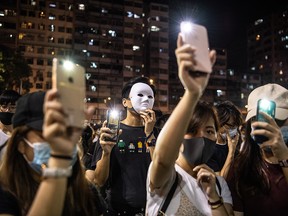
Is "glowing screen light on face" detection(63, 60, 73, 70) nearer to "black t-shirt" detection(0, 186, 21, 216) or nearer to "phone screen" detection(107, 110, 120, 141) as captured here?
"black t-shirt" detection(0, 186, 21, 216)

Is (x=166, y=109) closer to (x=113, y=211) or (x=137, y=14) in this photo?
(x=137, y=14)

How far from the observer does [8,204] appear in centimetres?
253

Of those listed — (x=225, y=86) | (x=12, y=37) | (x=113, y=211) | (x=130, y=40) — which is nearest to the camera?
(x=113, y=211)

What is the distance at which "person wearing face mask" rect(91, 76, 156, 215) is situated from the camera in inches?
197

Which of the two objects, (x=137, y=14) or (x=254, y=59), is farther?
(x=254, y=59)

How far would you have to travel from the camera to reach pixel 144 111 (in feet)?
18.7

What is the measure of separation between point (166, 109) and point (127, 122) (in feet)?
234

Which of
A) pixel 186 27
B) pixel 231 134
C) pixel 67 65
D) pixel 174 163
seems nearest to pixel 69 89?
pixel 67 65

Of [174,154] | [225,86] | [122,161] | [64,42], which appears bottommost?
[122,161]

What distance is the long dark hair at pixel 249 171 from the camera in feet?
11.3

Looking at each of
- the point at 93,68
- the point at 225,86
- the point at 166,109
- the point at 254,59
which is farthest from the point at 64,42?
the point at 254,59

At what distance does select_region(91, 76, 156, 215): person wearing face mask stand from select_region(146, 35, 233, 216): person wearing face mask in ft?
5.75

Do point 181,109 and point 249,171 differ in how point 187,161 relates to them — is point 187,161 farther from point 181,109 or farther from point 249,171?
point 181,109

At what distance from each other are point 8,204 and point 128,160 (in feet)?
9.59
